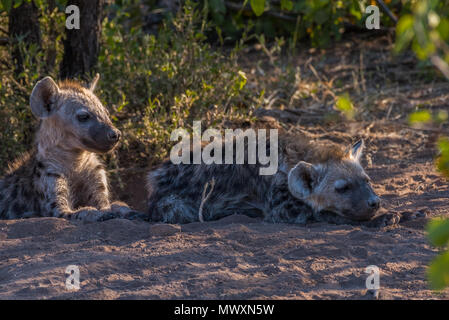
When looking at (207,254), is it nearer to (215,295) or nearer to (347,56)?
(215,295)

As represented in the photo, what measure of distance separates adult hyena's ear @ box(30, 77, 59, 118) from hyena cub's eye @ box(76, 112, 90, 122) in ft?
0.79

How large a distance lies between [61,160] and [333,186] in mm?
2154

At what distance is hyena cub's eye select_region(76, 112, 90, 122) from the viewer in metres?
5.12

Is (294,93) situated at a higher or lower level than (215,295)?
higher

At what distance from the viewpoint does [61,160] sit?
529cm

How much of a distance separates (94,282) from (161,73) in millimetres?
3472

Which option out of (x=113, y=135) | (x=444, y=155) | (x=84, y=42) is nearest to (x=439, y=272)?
(x=444, y=155)

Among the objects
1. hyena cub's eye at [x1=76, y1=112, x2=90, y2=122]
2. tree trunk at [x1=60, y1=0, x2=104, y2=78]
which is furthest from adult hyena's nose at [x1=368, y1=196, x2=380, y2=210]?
tree trunk at [x1=60, y1=0, x2=104, y2=78]

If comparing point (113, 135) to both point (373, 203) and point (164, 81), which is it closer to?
point (164, 81)

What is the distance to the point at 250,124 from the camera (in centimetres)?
652

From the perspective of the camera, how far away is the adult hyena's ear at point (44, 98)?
5.09 metres

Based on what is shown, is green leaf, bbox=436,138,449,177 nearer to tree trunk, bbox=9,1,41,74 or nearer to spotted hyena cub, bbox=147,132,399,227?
spotted hyena cub, bbox=147,132,399,227

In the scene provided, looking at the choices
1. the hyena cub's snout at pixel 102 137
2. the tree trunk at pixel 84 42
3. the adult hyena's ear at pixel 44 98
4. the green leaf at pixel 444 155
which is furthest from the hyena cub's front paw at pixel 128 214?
the green leaf at pixel 444 155

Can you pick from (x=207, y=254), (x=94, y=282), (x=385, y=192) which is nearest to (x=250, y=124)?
(x=385, y=192)
